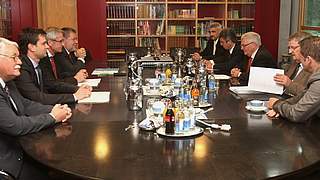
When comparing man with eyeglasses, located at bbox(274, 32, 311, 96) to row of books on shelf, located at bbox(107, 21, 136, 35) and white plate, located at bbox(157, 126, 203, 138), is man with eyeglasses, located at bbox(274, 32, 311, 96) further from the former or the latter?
row of books on shelf, located at bbox(107, 21, 136, 35)

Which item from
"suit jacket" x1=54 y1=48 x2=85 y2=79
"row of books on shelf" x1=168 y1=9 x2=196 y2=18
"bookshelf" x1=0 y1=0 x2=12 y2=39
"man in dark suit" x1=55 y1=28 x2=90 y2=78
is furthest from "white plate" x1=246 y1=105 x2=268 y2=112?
"row of books on shelf" x1=168 y1=9 x2=196 y2=18

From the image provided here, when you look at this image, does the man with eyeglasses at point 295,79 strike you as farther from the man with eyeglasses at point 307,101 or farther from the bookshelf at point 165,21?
the bookshelf at point 165,21

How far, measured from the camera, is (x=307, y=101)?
238 cm

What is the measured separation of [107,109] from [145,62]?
250 centimetres

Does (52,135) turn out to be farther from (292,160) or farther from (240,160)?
(292,160)

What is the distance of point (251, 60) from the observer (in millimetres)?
4492

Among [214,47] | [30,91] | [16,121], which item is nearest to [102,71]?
[30,91]

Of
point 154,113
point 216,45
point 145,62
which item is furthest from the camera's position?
point 216,45

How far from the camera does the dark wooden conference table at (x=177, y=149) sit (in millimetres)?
1707

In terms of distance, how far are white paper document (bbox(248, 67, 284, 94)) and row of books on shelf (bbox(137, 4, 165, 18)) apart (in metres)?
4.48

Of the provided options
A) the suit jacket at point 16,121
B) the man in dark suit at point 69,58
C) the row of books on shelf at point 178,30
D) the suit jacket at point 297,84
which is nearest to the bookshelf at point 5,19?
the man in dark suit at point 69,58

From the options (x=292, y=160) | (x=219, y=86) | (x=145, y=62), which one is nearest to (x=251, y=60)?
(x=219, y=86)

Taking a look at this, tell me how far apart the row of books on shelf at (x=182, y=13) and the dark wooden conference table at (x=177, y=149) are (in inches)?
207

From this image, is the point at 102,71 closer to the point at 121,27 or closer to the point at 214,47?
the point at 214,47
